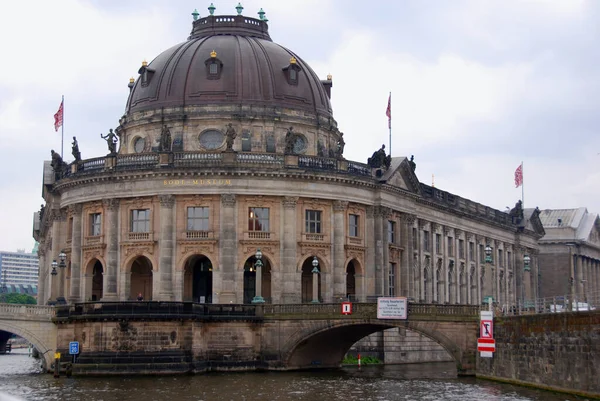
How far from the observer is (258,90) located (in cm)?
9125

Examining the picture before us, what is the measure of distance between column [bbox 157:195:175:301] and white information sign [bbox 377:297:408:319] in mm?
18378

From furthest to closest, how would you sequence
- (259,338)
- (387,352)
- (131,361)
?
(387,352)
(259,338)
(131,361)

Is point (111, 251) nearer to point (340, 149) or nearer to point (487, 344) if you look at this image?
point (340, 149)

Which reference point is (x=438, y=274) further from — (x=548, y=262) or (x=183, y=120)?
(x=548, y=262)

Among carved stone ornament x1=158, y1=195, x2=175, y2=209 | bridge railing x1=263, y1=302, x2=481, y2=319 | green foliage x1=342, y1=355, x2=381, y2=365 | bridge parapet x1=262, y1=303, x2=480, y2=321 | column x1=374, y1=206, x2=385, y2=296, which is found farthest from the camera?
column x1=374, y1=206, x2=385, y2=296

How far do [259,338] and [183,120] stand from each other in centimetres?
2413

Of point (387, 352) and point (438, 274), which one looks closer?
point (387, 352)

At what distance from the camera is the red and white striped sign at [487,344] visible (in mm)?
63594

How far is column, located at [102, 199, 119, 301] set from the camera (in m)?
81.9

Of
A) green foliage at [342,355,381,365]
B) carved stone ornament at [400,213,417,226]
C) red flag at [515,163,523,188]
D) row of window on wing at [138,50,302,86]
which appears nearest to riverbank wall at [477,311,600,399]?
green foliage at [342,355,381,365]

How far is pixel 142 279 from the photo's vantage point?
86.9m

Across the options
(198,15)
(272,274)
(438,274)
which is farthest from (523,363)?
(198,15)

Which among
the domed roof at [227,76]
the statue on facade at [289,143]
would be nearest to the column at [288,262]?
the statue on facade at [289,143]

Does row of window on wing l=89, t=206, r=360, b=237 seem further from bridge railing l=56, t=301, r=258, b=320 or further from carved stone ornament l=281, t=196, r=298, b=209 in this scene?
bridge railing l=56, t=301, r=258, b=320
